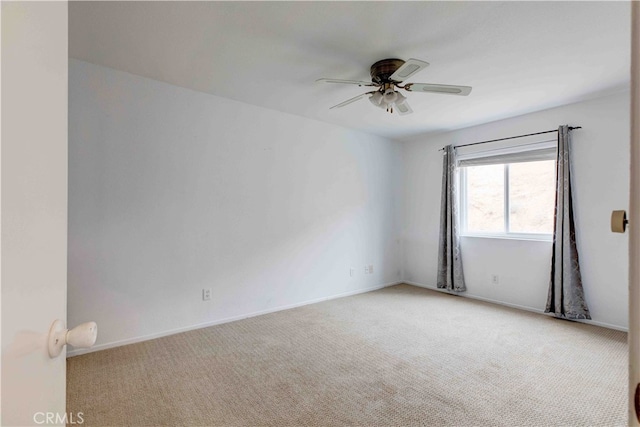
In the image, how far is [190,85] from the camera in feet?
9.84

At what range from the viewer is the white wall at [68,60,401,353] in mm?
2609

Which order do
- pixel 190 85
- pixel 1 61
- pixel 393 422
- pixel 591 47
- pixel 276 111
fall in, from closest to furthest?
pixel 1 61
pixel 393 422
pixel 591 47
pixel 190 85
pixel 276 111

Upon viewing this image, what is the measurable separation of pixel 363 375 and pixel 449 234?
109 inches

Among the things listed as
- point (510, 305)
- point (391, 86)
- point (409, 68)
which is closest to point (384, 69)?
point (391, 86)

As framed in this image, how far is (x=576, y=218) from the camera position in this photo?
341 cm

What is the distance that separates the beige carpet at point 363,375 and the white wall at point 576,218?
497 mm

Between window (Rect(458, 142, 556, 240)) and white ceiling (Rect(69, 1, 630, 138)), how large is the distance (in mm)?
840

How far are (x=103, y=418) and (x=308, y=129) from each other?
338 centimetres

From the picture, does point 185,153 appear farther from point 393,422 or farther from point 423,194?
point 423,194

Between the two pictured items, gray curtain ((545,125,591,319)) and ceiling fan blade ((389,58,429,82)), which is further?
gray curtain ((545,125,591,319))

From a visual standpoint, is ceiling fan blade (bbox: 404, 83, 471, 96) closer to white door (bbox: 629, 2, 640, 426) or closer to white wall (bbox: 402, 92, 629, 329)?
white door (bbox: 629, 2, 640, 426)

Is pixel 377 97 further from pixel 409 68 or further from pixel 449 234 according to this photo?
pixel 449 234

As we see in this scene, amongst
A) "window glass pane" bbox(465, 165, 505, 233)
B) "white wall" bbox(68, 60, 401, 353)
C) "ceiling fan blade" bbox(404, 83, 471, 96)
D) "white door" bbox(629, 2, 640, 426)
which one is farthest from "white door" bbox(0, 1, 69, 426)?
"window glass pane" bbox(465, 165, 505, 233)

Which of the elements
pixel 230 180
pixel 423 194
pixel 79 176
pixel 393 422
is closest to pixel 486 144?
pixel 423 194
